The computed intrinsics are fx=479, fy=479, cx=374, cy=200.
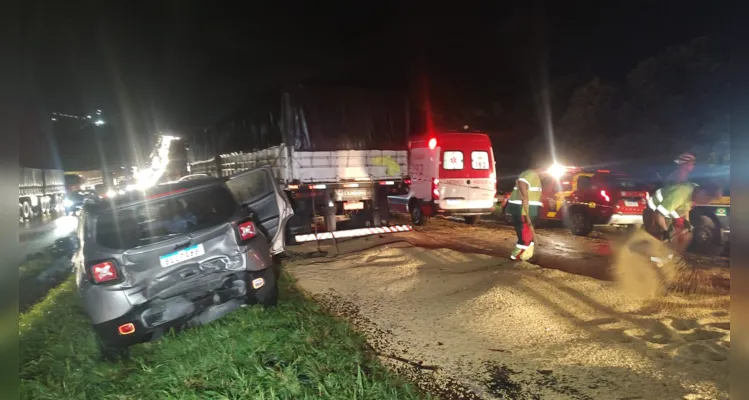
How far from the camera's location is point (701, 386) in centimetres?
343

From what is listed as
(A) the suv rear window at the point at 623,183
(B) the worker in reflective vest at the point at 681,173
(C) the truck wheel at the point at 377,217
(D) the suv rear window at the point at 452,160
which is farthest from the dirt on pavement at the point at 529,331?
(D) the suv rear window at the point at 452,160

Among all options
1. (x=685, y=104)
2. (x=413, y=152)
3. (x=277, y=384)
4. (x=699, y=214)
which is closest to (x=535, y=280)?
(x=277, y=384)

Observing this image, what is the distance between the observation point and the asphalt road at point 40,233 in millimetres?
12346

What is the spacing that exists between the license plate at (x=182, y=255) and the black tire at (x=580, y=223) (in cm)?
876

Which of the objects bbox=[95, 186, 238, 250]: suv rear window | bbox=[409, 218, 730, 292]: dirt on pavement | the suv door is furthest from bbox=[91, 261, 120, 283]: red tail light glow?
bbox=[409, 218, 730, 292]: dirt on pavement

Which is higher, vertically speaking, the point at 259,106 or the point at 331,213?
the point at 259,106

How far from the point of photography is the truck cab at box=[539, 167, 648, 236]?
10.1m

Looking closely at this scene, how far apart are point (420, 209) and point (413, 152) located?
155cm

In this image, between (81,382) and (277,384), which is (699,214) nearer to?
(277,384)

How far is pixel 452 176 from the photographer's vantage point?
11719mm

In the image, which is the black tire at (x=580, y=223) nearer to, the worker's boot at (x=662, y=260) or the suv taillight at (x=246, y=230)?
the worker's boot at (x=662, y=260)

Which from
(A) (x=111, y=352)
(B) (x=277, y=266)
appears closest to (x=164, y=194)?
(A) (x=111, y=352)

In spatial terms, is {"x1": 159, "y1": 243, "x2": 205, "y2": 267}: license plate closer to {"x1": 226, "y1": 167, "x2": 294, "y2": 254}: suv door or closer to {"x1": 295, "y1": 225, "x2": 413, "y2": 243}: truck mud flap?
{"x1": 226, "y1": 167, "x2": 294, "y2": 254}: suv door

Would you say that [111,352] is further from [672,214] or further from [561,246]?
[561,246]
